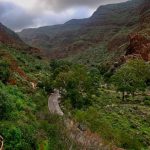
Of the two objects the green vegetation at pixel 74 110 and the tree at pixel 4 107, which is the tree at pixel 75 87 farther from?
the tree at pixel 4 107

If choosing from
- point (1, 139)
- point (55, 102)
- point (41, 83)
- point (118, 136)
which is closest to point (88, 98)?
point (55, 102)

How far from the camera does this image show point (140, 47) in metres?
158

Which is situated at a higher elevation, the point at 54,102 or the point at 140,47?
the point at 140,47

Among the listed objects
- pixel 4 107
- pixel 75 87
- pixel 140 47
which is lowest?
pixel 75 87

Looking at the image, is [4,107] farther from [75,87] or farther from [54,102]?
[75,87]

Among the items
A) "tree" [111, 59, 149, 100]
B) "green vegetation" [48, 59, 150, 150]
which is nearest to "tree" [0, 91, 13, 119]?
"green vegetation" [48, 59, 150, 150]

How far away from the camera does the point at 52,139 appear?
34062 millimetres

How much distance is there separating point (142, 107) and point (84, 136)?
127 ft

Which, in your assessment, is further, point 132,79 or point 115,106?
point 132,79

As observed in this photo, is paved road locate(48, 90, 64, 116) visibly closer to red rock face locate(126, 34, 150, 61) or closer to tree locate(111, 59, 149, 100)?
tree locate(111, 59, 149, 100)

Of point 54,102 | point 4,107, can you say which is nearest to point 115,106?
point 54,102

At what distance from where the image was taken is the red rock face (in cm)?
15200

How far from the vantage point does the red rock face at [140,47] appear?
5984 inches

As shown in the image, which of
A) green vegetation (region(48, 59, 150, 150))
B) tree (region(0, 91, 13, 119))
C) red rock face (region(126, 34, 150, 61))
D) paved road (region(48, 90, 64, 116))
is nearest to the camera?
tree (region(0, 91, 13, 119))
